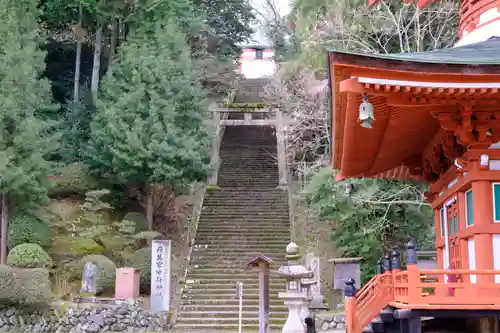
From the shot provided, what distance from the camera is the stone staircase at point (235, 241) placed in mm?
17016

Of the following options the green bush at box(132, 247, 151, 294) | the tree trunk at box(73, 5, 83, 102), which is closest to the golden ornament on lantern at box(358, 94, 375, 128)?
the green bush at box(132, 247, 151, 294)

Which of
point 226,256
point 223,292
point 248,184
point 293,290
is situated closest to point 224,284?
point 223,292

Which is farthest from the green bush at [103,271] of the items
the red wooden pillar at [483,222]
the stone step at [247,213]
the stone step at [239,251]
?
the red wooden pillar at [483,222]

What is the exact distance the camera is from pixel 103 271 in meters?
17.5

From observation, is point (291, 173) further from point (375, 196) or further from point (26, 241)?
point (26, 241)

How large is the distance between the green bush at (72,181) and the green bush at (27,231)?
250cm

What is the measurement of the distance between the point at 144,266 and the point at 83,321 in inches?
92.2

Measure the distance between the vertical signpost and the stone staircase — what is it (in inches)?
25.9

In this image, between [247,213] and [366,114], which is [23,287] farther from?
[366,114]

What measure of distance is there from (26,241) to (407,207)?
10242 mm

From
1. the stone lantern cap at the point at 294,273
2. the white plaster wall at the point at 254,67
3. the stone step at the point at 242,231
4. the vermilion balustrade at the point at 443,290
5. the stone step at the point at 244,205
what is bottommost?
the vermilion balustrade at the point at 443,290

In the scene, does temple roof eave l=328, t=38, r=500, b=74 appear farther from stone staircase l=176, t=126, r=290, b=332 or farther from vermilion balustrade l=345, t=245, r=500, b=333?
stone staircase l=176, t=126, r=290, b=332

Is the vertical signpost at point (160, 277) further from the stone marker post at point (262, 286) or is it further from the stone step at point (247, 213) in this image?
the stone marker post at point (262, 286)

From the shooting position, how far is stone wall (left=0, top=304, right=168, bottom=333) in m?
16.1
